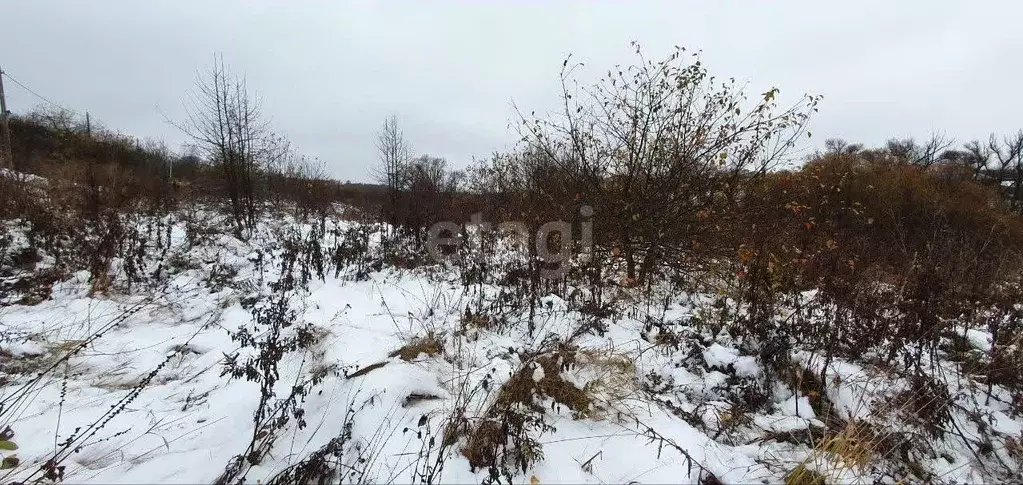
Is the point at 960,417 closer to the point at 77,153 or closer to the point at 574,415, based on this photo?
the point at 574,415

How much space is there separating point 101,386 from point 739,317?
196 inches

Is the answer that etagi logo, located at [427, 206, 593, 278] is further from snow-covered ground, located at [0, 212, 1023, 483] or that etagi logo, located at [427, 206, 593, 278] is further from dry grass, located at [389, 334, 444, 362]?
dry grass, located at [389, 334, 444, 362]

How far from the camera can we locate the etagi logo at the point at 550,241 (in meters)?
5.74

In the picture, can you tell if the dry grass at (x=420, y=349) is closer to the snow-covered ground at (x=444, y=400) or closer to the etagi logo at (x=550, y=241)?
the snow-covered ground at (x=444, y=400)

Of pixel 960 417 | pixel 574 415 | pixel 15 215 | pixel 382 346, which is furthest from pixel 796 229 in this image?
pixel 15 215

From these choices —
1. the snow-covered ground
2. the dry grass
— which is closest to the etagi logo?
the snow-covered ground

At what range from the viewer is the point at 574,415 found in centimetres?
236

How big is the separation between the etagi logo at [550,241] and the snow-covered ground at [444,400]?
1.56 metres

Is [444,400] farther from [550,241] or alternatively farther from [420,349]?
[550,241]

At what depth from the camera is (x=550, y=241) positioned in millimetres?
6324

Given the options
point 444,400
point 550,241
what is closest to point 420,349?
point 444,400

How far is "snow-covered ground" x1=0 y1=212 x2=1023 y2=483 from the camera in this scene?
1958 millimetres

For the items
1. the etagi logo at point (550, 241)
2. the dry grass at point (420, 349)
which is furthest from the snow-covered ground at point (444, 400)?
the etagi logo at point (550, 241)

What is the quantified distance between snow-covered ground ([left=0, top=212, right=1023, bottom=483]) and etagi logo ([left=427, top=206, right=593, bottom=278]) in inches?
61.4
